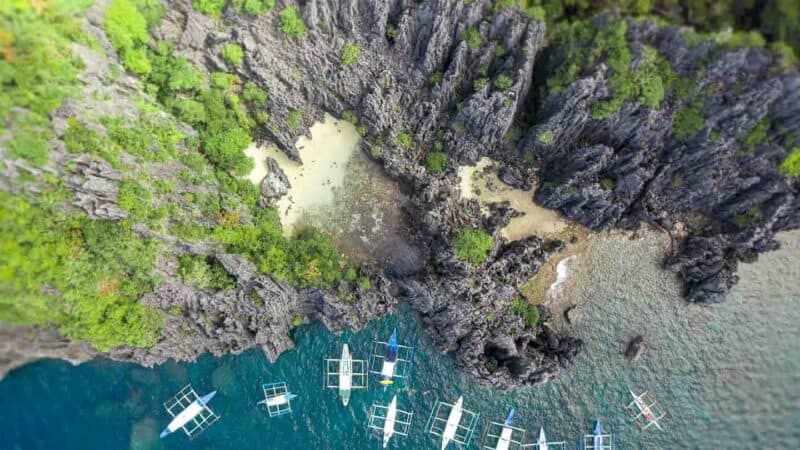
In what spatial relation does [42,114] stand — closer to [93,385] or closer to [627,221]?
[93,385]

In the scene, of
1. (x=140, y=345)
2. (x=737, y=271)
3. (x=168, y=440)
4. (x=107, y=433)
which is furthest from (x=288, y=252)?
(x=737, y=271)

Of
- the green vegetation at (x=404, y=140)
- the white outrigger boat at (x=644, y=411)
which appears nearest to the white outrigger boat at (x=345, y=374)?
the green vegetation at (x=404, y=140)

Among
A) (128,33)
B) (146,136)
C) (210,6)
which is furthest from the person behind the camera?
(210,6)

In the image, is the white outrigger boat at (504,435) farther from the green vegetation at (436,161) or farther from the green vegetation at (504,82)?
the green vegetation at (504,82)

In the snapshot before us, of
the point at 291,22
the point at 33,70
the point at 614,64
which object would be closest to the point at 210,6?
the point at 291,22

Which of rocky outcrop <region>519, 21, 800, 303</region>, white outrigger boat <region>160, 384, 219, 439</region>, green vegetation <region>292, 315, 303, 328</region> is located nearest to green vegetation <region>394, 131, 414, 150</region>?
→ rocky outcrop <region>519, 21, 800, 303</region>

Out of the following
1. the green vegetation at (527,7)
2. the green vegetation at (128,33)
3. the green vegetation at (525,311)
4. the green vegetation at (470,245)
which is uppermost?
the green vegetation at (527,7)

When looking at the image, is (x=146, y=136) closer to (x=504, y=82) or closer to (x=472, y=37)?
(x=472, y=37)
